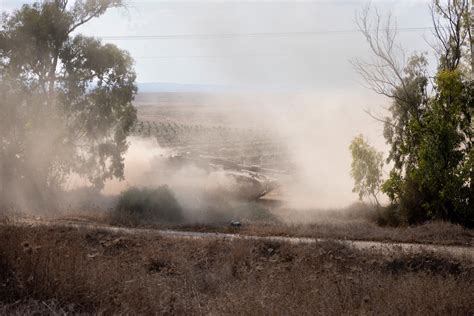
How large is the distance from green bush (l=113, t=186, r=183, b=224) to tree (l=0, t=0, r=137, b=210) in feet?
11.2

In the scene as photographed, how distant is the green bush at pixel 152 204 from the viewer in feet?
87.5

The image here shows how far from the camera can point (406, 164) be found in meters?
27.7

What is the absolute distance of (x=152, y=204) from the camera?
91.5ft

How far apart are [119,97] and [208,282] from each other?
74.9ft

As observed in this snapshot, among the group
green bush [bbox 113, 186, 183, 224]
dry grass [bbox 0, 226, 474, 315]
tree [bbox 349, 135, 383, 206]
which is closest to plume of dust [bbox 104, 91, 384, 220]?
green bush [bbox 113, 186, 183, 224]

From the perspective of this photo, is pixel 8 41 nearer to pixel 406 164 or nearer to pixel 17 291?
pixel 406 164

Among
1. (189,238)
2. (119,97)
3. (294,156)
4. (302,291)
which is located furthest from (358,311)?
(294,156)

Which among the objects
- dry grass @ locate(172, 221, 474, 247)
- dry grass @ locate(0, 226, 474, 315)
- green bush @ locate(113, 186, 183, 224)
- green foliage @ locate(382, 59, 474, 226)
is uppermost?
green foliage @ locate(382, 59, 474, 226)

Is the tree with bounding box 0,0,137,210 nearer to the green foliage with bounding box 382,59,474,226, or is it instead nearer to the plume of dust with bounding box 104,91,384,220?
the plume of dust with bounding box 104,91,384,220

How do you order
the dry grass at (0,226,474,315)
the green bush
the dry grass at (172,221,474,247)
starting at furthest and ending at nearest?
1. the green bush
2. the dry grass at (172,221,474,247)
3. the dry grass at (0,226,474,315)

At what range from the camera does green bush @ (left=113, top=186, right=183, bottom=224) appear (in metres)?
26.7

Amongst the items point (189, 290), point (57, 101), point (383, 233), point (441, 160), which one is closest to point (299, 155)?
point (57, 101)

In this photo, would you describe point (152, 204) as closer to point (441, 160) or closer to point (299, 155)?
point (441, 160)

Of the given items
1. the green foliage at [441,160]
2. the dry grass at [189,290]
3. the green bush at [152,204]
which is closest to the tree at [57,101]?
the green bush at [152,204]
